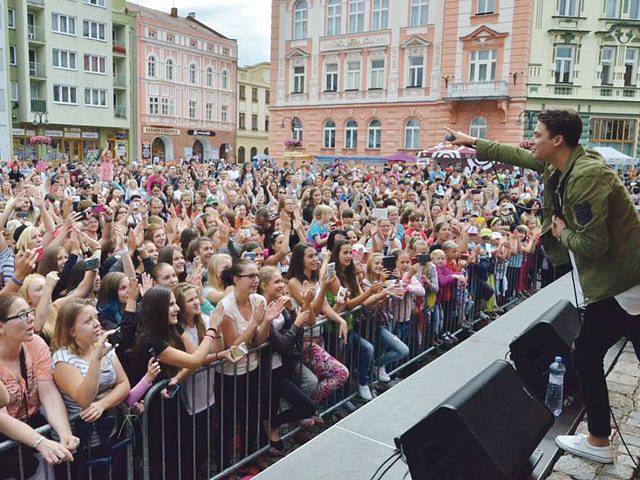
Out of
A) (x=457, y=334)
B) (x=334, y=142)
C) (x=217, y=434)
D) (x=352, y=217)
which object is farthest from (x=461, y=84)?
(x=217, y=434)

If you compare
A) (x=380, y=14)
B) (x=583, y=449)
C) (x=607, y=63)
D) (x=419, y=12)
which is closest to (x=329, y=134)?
(x=380, y=14)

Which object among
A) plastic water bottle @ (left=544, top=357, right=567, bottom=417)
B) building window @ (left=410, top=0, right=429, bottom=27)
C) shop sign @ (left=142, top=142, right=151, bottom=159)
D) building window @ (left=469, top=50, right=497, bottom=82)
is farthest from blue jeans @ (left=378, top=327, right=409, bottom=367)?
shop sign @ (left=142, top=142, right=151, bottom=159)

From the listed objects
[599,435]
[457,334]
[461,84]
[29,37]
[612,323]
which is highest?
[29,37]

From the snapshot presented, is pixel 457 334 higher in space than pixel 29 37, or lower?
lower

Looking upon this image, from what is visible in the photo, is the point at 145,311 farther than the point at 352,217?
No

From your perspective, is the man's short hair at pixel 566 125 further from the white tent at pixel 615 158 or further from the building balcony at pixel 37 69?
the building balcony at pixel 37 69

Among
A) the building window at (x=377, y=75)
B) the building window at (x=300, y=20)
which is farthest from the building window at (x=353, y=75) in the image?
the building window at (x=300, y=20)

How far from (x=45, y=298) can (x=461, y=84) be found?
1320 inches

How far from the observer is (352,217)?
34.5 ft

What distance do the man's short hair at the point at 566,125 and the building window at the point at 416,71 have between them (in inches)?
1368

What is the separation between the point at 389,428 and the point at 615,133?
118ft

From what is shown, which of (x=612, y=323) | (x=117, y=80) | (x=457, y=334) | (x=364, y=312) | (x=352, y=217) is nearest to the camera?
(x=612, y=323)

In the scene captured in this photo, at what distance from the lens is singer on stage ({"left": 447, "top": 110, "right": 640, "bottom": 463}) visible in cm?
322

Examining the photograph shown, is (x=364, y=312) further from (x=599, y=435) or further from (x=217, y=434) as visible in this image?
(x=599, y=435)
